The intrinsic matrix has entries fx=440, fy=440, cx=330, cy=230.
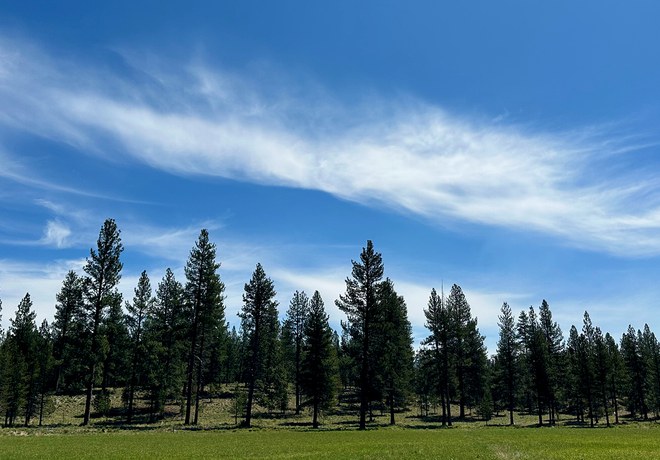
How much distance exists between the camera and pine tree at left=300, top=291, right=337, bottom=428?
5303 cm

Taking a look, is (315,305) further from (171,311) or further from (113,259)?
(113,259)

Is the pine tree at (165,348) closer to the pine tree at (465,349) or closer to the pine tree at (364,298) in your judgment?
the pine tree at (364,298)

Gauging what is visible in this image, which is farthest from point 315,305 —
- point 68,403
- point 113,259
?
point 68,403

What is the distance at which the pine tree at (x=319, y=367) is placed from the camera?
2088 inches

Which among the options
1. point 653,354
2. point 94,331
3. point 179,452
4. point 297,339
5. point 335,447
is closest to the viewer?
point 179,452

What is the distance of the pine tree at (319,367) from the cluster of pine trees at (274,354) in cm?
14

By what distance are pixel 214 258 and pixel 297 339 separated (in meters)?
31.7

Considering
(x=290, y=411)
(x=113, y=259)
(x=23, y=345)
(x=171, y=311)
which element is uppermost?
(x=113, y=259)

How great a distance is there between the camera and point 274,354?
3004 inches

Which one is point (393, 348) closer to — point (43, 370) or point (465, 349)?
point (465, 349)

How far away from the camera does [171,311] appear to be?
223 feet

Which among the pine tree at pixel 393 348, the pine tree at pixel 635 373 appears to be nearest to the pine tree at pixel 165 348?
the pine tree at pixel 393 348

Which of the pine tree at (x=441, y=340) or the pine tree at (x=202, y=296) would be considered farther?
the pine tree at (x=441, y=340)

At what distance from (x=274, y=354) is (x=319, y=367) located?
2422 cm
